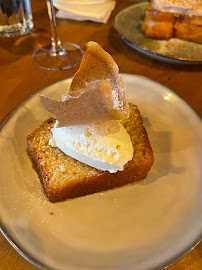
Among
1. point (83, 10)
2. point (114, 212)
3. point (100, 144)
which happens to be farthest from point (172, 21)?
point (114, 212)

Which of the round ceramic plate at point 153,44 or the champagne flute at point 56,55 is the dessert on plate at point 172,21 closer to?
the round ceramic plate at point 153,44

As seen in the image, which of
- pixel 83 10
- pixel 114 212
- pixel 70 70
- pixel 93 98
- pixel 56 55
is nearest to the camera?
pixel 93 98

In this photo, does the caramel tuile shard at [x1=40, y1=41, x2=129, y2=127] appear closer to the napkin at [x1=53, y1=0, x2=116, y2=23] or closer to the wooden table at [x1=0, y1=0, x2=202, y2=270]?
the wooden table at [x1=0, y1=0, x2=202, y2=270]

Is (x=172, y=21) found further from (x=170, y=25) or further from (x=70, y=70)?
(x=70, y=70)

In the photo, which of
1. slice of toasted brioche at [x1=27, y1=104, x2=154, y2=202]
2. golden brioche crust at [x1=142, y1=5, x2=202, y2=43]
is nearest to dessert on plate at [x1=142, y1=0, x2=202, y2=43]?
golden brioche crust at [x1=142, y1=5, x2=202, y2=43]

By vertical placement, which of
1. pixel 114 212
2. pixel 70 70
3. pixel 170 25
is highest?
pixel 170 25

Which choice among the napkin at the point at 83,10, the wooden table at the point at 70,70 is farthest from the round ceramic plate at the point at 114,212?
the napkin at the point at 83,10

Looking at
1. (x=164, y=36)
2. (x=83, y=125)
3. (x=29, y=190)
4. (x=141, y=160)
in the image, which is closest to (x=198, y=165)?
(x=141, y=160)

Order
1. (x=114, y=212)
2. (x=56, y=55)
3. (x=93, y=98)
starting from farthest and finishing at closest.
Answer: (x=56, y=55) → (x=114, y=212) → (x=93, y=98)
